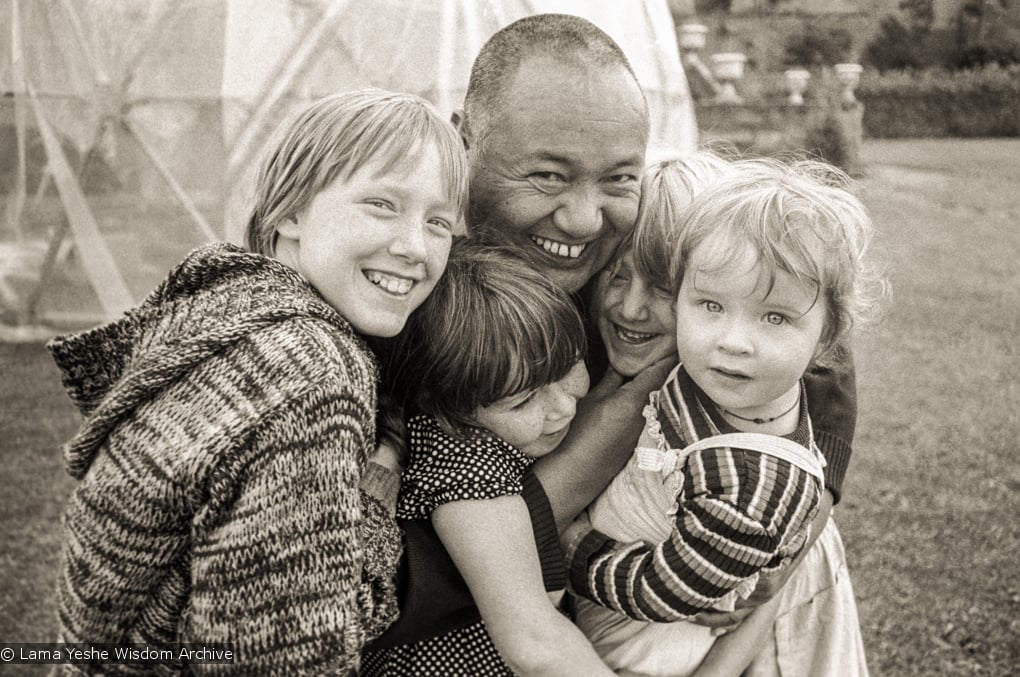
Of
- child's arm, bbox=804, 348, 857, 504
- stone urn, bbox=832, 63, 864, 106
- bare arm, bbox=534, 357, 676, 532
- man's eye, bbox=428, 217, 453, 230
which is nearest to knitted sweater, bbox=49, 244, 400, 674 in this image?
man's eye, bbox=428, 217, 453, 230

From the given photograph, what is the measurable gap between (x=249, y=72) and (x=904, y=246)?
1135cm

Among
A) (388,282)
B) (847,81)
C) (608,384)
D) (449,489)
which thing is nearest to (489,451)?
(449,489)

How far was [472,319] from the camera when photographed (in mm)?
2188

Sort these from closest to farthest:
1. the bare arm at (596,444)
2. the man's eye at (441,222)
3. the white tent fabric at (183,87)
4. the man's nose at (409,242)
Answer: the man's nose at (409,242), the man's eye at (441,222), the bare arm at (596,444), the white tent fabric at (183,87)

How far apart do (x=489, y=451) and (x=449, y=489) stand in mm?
138

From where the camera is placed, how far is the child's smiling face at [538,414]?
7.31ft

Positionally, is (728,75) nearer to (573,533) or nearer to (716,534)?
(573,533)

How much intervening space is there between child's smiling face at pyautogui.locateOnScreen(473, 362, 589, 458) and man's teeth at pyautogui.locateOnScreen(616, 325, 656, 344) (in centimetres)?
25

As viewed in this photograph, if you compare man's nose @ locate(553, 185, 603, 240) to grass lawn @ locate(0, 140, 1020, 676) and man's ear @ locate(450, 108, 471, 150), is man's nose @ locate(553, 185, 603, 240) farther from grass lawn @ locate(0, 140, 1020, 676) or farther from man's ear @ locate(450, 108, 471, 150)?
grass lawn @ locate(0, 140, 1020, 676)

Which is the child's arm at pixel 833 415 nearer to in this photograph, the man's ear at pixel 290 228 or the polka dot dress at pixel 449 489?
the polka dot dress at pixel 449 489

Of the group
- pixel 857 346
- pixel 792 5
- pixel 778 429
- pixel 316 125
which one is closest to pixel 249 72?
pixel 316 125

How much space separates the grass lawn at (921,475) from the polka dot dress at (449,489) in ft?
4.35

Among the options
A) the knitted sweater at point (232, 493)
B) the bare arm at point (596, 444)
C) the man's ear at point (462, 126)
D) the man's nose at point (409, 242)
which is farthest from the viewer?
the man's ear at point (462, 126)

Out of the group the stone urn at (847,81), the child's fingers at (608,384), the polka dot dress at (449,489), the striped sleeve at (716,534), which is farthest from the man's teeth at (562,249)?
the stone urn at (847,81)
